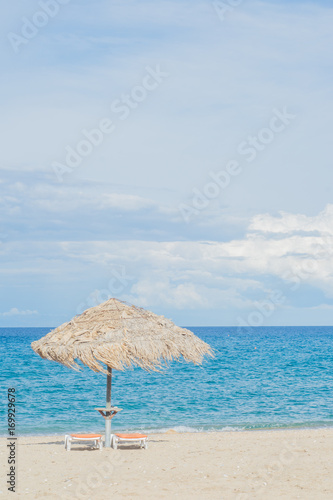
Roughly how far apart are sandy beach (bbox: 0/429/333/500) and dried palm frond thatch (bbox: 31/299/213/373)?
85.2 inches

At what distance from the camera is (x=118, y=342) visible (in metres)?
13.5

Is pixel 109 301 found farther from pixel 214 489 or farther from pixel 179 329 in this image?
pixel 214 489

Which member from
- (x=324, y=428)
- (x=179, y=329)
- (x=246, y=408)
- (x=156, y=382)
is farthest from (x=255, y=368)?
(x=179, y=329)

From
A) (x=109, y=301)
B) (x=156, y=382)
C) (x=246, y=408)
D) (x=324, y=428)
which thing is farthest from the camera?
(x=156, y=382)

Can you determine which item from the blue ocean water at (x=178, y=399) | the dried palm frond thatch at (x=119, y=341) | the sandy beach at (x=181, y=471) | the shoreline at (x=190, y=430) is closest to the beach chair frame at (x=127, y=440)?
the sandy beach at (x=181, y=471)

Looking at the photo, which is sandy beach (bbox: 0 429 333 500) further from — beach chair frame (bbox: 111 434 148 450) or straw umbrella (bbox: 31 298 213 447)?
straw umbrella (bbox: 31 298 213 447)

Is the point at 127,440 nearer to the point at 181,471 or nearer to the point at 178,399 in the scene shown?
the point at 181,471

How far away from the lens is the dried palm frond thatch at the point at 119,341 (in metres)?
13.4

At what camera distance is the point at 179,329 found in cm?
1460

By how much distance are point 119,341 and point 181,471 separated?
3.29 metres

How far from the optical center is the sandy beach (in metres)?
10.4

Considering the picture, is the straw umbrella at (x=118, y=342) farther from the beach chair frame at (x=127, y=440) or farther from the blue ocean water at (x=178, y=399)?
the blue ocean water at (x=178, y=399)

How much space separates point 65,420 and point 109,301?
11412mm

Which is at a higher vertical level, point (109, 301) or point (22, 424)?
point (109, 301)
